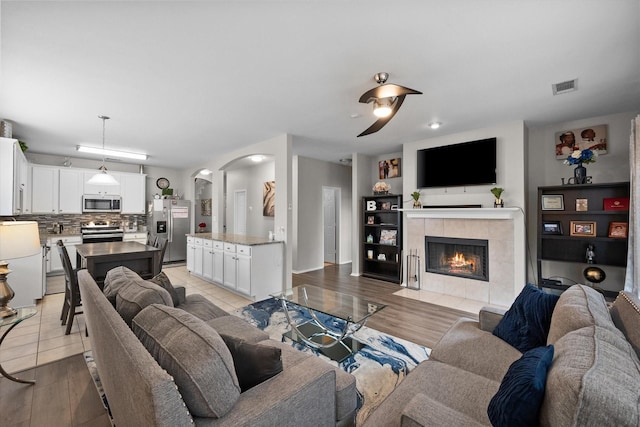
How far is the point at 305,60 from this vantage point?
237 centimetres

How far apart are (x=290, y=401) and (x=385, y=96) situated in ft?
7.90

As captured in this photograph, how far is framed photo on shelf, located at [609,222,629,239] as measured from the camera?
3.41m

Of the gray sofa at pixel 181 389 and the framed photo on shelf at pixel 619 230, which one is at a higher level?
the framed photo on shelf at pixel 619 230

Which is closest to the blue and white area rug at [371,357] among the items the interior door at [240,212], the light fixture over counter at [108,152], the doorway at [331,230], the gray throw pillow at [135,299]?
the gray throw pillow at [135,299]

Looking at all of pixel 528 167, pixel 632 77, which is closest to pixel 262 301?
pixel 528 167

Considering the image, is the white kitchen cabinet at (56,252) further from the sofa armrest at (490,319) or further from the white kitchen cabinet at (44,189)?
the sofa armrest at (490,319)

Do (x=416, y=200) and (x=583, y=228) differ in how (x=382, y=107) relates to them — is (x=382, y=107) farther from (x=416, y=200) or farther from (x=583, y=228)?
(x=583, y=228)

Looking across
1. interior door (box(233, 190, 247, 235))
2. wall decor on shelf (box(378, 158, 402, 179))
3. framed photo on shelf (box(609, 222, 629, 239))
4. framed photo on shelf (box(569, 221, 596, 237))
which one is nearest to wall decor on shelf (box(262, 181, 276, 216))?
interior door (box(233, 190, 247, 235))

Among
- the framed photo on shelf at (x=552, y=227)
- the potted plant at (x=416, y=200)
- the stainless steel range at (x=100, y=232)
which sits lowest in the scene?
the stainless steel range at (x=100, y=232)

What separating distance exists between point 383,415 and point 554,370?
2.35 ft

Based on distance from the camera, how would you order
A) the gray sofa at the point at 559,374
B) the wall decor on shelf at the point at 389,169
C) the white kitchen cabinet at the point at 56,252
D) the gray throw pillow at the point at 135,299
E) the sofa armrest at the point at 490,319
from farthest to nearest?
the wall decor on shelf at the point at 389,169 < the white kitchen cabinet at the point at 56,252 < the sofa armrest at the point at 490,319 < the gray throw pillow at the point at 135,299 < the gray sofa at the point at 559,374

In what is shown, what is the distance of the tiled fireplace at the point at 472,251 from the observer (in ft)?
13.1

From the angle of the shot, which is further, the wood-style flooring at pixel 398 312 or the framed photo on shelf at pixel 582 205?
the framed photo on shelf at pixel 582 205

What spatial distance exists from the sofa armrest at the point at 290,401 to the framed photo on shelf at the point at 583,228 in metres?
4.15
